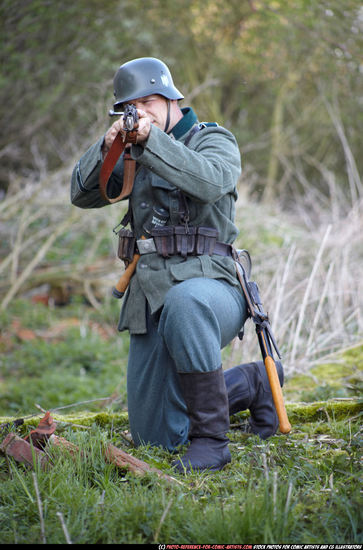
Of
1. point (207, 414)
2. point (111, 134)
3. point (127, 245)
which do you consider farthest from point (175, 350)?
point (111, 134)

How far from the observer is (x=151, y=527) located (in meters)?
1.93

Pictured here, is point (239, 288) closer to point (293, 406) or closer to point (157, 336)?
point (157, 336)

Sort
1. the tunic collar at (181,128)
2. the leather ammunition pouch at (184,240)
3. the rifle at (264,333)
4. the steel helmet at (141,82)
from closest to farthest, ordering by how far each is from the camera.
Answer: the rifle at (264,333)
the leather ammunition pouch at (184,240)
the steel helmet at (141,82)
the tunic collar at (181,128)

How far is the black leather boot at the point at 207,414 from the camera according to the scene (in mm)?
2699

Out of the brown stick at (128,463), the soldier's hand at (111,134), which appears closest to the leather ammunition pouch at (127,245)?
the soldier's hand at (111,134)

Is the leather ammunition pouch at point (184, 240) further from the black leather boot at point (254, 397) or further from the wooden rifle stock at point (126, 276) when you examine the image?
the black leather boot at point (254, 397)

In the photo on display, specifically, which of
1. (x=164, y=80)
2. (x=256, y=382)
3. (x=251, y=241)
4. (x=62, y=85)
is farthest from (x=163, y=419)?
(x=62, y=85)

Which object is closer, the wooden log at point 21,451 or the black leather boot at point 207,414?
the wooden log at point 21,451

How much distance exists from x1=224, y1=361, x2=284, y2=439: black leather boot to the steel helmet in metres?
1.70

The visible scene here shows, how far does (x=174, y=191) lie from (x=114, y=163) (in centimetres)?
37

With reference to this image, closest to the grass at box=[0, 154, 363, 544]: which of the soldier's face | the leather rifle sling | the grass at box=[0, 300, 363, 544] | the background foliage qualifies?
the grass at box=[0, 300, 363, 544]

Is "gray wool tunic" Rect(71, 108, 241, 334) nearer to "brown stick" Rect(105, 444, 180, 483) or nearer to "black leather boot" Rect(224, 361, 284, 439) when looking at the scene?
"black leather boot" Rect(224, 361, 284, 439)

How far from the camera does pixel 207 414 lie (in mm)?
2750

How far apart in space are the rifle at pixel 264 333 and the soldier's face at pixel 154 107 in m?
0.91
